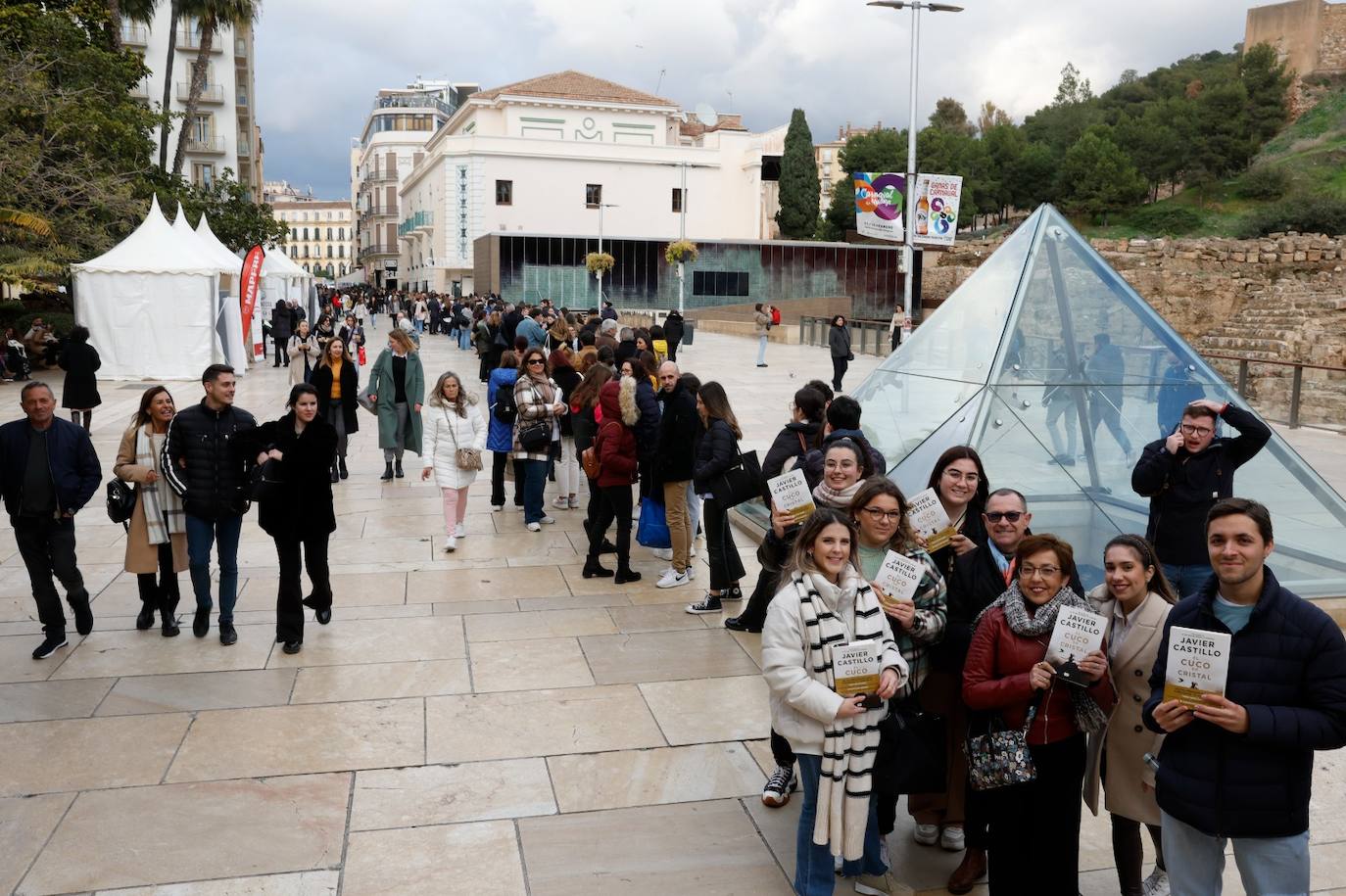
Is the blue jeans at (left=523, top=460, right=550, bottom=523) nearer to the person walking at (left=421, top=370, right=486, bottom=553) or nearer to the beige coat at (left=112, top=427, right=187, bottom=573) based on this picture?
the person walking at (left=421, top=370, right=486, bottom=553)

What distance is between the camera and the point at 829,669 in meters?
3.63

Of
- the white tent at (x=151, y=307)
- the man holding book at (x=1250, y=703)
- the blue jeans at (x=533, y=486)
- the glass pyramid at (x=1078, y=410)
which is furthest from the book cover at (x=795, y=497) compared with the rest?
the white tent at (x=151, y=307)

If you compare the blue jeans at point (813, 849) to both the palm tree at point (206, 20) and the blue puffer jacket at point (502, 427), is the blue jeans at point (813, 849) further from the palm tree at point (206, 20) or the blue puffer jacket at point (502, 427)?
the palm tree at point (206, 20)

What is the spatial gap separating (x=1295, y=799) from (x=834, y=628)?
138cm

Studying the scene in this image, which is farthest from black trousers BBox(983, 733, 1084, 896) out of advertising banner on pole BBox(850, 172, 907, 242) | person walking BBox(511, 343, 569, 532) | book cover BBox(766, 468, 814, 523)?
advertising banner on pole BBox(850, 172, 907, 242)

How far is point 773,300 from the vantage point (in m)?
52.7

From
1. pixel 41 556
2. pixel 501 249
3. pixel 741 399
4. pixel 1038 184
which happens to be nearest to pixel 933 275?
pixel 1038 184

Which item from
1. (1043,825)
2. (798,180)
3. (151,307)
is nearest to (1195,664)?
(1043,825)

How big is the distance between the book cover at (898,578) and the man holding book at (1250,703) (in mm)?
888

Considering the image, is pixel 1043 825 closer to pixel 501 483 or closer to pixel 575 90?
pixel 501 483

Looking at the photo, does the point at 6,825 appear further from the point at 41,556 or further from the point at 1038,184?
the point at 1038,184

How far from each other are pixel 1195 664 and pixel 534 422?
709cm

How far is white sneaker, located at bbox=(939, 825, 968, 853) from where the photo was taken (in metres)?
4.30

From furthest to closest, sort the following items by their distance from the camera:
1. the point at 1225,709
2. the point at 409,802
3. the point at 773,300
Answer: the point at 773,300 < the point at 409,802 < the point at 1225,709
